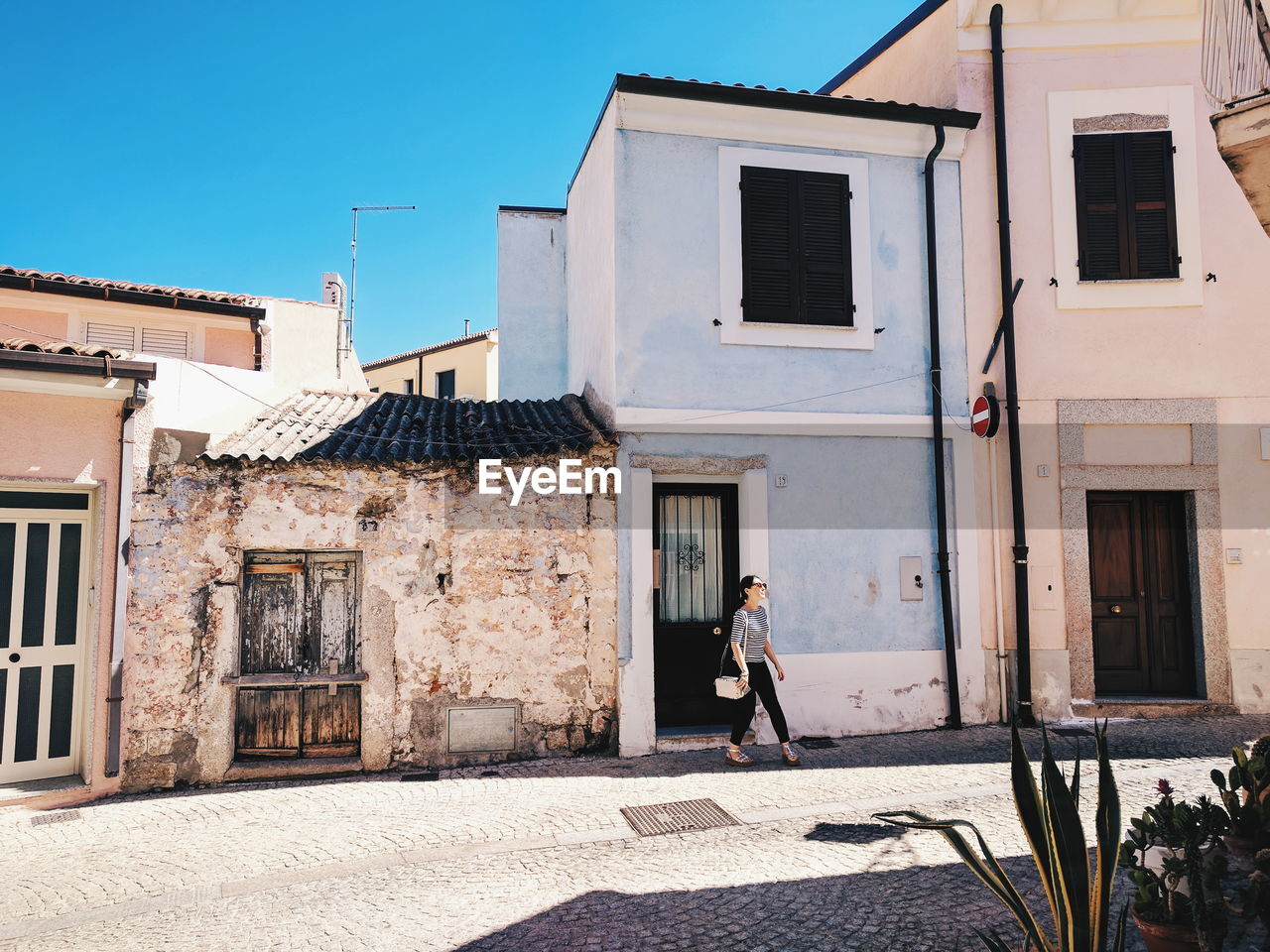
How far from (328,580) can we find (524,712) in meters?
2.20

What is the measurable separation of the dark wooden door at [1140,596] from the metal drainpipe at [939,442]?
1.69m

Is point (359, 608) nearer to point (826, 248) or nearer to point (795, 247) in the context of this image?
point (795, 247)

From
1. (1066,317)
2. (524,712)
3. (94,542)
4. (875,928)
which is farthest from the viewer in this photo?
(1066,317)

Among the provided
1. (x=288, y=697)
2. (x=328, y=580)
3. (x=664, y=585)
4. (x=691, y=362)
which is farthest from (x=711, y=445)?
(x=288, y=697)

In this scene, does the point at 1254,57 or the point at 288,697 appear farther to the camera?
the point at 288,697

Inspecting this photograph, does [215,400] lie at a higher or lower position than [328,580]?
higher

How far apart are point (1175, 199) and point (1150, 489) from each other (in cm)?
314

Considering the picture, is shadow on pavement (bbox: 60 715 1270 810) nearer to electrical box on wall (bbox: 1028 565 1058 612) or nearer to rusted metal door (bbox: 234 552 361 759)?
rusted metal door (bbox: 234 552 361 759)

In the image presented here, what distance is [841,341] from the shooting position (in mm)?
8648

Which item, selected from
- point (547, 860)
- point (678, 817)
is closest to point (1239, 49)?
point (678, 817)

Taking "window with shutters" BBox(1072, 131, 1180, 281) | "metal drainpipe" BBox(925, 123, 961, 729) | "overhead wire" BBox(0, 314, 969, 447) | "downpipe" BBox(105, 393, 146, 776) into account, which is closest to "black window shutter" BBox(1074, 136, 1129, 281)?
"window with shutters" BBox(1072, 131, 1180, 281)

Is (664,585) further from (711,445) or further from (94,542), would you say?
(94,542)

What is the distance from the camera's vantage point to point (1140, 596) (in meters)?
8.84

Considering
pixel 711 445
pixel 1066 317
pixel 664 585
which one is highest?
pixel 1066 317
